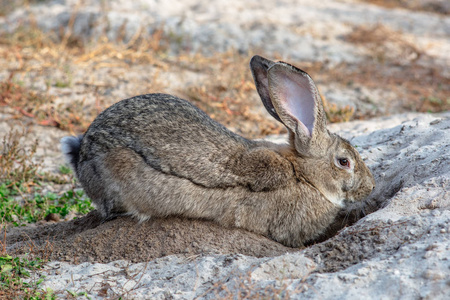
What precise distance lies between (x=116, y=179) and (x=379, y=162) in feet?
8.31

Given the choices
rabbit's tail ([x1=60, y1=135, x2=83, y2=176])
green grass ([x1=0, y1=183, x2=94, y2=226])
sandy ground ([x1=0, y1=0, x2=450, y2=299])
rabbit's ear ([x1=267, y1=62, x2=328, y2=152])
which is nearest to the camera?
sandy ground ([x1=0, y1=0, x2=450, y2=299])

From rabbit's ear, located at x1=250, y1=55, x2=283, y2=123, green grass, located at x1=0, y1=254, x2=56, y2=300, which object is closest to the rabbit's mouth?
rabbit's ear, located at x1=250, y1=55, x2=283, y2=123

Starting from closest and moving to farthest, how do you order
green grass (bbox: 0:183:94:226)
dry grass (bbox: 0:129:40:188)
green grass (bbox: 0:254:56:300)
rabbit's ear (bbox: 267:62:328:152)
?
green grass (bbox: 0:254:56:300)
rabbit's ear (bbox: 267:62:328:152)
green grass (bbox: 0:183:94:226)
dry grass (bbox: 0:129:40:188)

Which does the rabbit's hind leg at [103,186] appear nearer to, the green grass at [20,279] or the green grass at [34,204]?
the green grass at [20,279]

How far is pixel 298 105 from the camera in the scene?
180 inches

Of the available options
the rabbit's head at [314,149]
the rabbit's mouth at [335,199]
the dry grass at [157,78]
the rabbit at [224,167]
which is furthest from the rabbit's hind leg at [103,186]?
the dry grass at [157,78]

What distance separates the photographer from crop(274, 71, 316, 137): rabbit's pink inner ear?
4465mm

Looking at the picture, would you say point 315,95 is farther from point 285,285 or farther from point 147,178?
point 285,285

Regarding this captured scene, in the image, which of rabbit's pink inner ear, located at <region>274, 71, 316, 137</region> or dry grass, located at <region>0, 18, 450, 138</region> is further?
dry grass, located at <region>0, 18, 450, 138</region>

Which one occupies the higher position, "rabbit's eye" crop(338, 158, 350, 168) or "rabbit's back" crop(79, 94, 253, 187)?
"rabbit's back" crop(79, 94, 253, 187)

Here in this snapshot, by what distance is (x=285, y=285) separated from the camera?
3.18m

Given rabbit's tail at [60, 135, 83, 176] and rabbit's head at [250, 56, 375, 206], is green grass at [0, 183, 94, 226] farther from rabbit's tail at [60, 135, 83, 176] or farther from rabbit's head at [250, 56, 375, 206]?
rabbit's head at [250, 56, 375, 206]


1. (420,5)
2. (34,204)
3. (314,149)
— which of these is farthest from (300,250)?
(420,5)

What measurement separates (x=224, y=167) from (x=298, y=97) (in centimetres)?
92
